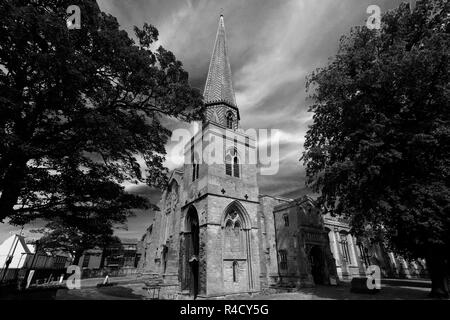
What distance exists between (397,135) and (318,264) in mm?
17357

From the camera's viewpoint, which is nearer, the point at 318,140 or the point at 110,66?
the point at 110,66

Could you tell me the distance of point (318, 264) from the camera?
77.7ft

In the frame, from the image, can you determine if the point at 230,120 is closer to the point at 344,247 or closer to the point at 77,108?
the point at 77,108

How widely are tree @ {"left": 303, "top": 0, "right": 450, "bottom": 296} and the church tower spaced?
8.96 metres

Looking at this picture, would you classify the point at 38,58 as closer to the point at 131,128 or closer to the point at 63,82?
the point at 63,82

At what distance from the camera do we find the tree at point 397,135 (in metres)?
10.4

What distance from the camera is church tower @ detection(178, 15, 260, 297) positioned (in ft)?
61.0

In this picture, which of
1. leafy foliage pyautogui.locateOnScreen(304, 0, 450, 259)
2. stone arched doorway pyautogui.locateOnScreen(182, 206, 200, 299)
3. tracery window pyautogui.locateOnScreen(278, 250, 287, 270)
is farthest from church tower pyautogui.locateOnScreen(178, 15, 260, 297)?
leafy foliage pyautogui.locateOnScreen(304, 0, 450, 259)

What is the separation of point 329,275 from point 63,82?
26603 millimetres

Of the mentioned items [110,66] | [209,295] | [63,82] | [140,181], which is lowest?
[209,295]

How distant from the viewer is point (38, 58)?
549 cm

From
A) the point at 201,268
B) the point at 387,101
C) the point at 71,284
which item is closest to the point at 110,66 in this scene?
the point at 387,101

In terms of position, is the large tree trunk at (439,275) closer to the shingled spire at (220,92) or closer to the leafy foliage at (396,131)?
the leafy foliage at (396,131)

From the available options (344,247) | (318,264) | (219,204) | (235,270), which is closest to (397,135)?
(219,204)
